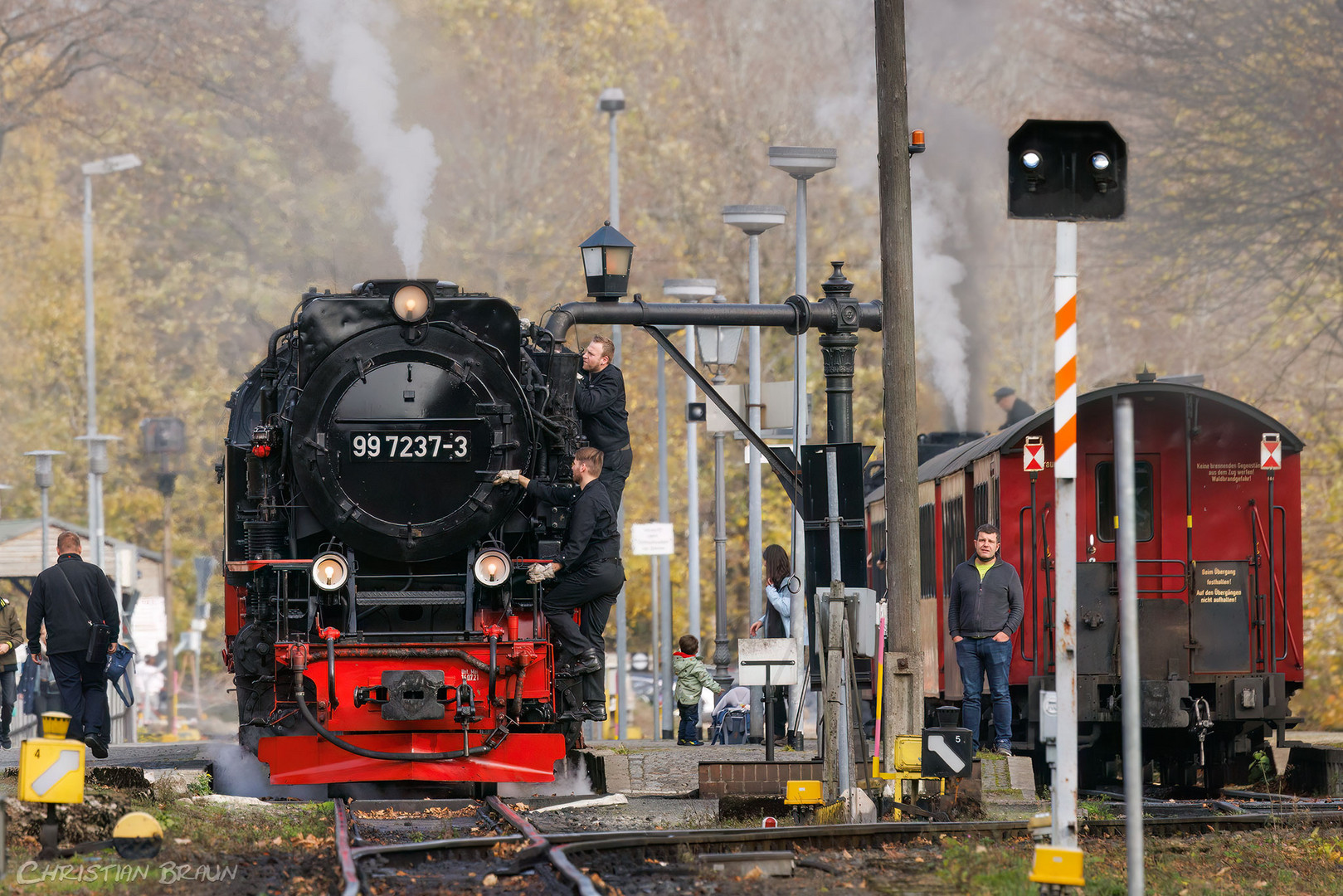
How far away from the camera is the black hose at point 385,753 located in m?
11.7

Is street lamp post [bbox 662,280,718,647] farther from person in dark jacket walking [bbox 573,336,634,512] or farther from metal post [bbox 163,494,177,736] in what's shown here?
metal post [bbox 163,494,177,736]

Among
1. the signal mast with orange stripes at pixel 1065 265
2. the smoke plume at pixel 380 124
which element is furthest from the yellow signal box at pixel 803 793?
the smoke plume at pixel 380 124

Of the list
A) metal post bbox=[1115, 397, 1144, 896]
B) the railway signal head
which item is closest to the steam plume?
the railway signal head

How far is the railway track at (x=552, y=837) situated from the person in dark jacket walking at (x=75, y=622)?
389 cm

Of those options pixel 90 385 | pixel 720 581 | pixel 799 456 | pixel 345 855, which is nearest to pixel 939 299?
pixel 720 581

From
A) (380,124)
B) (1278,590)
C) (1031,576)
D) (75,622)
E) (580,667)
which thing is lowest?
(580,667)

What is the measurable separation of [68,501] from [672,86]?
1997 cm

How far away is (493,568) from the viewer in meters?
12.4

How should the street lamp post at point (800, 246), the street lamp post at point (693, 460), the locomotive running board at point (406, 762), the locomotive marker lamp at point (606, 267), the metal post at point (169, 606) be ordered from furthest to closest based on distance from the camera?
the metal post at point (169, 606), the street lamp post at point (693, 460), the street lamp post at point (800, 246), the locomotive marker lamp at point (606, 267), the locomotive running board at point (406, 762)

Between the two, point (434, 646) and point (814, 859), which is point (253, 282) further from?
point (814, 859)

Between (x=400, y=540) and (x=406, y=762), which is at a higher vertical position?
(x=400, y=540)

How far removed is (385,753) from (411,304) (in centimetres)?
300

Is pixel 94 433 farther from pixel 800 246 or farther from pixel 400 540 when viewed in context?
pixel 400 540

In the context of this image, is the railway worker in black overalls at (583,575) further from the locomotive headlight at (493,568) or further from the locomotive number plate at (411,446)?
the locomotive number plate at (411,446)
